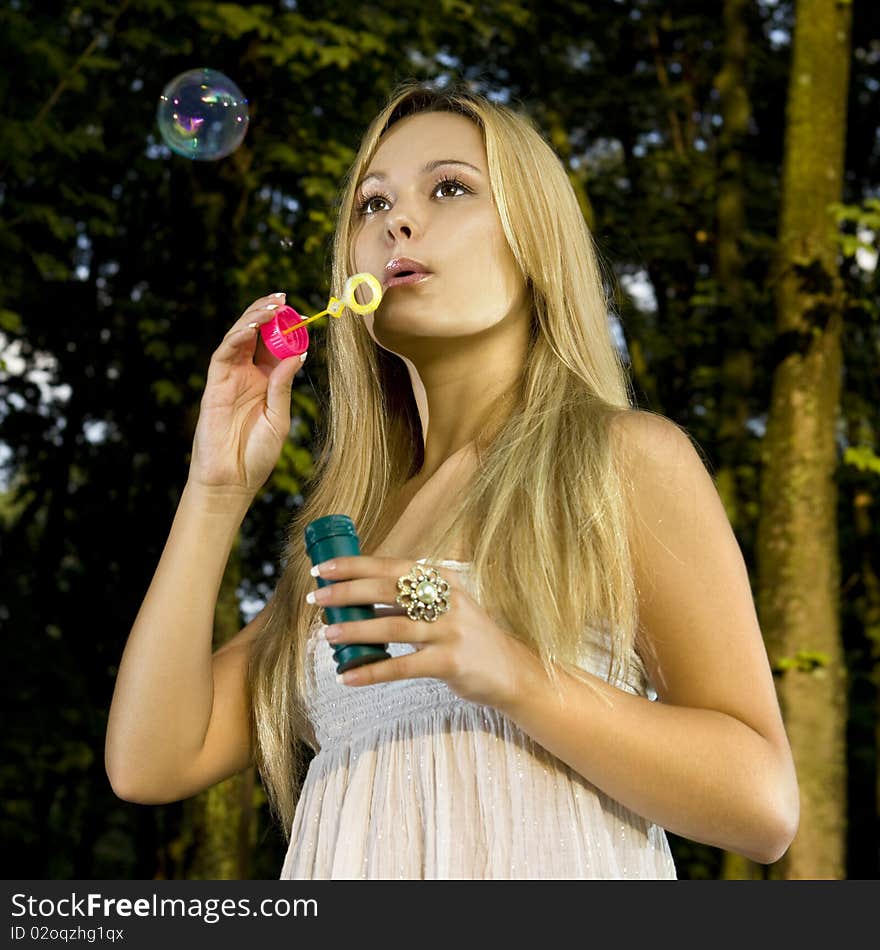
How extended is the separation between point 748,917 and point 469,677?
0.82 metres

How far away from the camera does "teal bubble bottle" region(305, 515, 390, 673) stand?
5.46 ft

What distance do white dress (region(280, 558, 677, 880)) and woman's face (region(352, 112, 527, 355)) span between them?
444 millimetres

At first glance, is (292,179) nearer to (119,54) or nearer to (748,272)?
(119,54)

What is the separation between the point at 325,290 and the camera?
14.8 ft

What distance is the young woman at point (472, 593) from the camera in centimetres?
189

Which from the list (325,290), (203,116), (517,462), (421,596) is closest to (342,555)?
(421,596)

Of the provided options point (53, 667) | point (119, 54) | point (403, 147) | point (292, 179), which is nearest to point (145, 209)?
point (119, 54)

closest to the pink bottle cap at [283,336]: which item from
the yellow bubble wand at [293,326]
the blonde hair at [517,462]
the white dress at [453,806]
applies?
the yellow bubble wand at [293,326]

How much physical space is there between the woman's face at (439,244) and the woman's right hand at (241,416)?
188 mm

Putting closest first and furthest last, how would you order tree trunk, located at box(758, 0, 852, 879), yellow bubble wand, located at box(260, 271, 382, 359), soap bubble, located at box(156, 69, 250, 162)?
yellow bubble wand, located at box(260, 271, 382, 359) < soap bubble, located at box(156, 69, 250, 162) < tree trunk, located at box(758, 0, 852, 879)

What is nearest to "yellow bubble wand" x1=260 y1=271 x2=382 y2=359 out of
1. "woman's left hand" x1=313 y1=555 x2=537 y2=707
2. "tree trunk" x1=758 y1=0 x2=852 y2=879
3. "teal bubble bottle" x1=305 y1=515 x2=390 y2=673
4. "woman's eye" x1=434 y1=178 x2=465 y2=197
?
"woman's eye" x1=434 y1=178 x2=465 y2=197

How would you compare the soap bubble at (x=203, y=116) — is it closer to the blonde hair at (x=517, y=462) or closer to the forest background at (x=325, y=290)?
the forest background at (x=325, y=290)

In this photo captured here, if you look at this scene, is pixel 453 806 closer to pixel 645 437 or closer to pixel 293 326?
pixel 645 437

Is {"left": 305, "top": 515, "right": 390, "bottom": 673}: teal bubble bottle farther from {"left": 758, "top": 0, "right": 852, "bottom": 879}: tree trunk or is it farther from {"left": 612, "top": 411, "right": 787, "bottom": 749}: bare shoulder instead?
{"left": 758, "top": 0, "right": 852, "bottom": 879}: tree trunk
